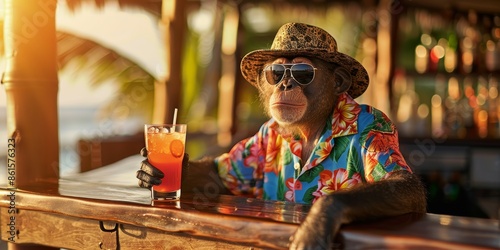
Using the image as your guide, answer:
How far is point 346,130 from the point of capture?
7.88 feet

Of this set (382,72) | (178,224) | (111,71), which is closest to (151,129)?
(178,224)

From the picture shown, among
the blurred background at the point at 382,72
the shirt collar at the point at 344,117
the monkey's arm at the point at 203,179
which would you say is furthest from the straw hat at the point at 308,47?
the blurred background at the point at 382,72

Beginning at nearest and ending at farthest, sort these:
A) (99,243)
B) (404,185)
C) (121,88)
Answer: (404,185) → (99,243) → (121,88)

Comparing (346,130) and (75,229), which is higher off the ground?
(346,130)

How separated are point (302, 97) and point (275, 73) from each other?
5.0 inches

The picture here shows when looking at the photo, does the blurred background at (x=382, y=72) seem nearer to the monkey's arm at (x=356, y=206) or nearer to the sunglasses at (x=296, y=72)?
the sunglasses at (x=296, y=72)

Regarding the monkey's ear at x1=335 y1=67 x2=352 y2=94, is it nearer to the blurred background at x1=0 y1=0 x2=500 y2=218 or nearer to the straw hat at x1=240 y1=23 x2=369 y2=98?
the straw hat at x1=240 y1=23 x2=369 y2=98

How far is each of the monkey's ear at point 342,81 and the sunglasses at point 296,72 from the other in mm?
168

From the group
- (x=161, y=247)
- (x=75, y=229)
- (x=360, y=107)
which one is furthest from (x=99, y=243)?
(x=360, y=107)

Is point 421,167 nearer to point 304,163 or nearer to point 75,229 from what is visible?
point 304,163

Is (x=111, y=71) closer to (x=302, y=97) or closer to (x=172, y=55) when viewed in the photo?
(x=172, y=55)

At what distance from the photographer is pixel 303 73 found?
2.41 meters

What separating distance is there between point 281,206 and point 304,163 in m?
0.61

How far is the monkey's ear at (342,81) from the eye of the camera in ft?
8.39
